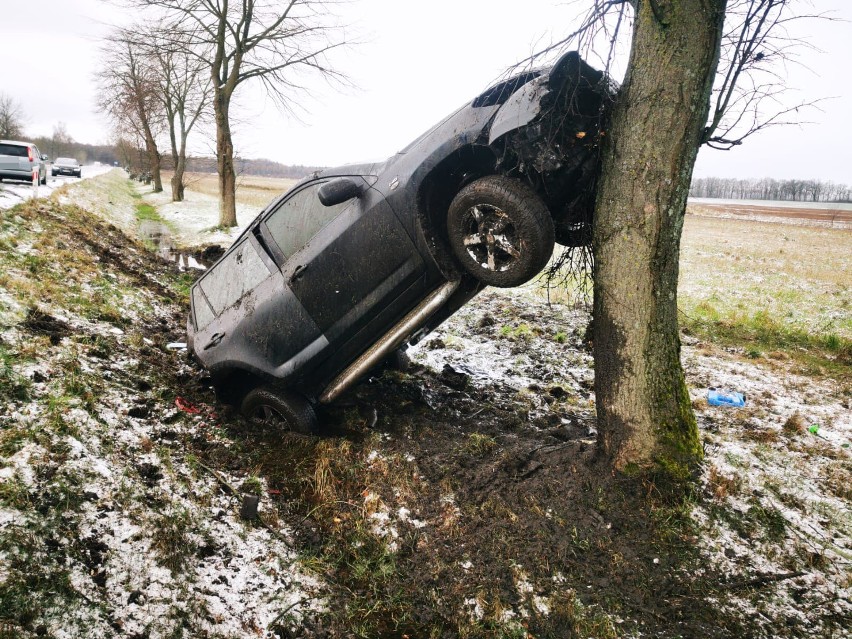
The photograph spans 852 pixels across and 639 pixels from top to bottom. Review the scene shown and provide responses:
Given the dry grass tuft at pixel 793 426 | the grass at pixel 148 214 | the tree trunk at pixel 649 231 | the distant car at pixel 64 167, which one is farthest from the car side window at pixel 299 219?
the distant car at pixel 64 167

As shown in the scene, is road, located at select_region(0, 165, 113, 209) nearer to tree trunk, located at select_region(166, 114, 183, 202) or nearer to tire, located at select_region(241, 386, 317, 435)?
tire, located at select_region(241, 386, 317, 435)

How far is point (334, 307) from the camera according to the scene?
3.93 m

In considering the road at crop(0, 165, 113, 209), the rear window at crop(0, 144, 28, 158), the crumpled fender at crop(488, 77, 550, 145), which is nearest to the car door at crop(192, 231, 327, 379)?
the crumpled fender at crop(488, 77, 550, 145)

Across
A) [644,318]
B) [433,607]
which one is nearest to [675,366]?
[644,318]

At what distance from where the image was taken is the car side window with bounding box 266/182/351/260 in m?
4.05

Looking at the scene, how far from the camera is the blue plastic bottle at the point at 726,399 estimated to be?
4785 mm

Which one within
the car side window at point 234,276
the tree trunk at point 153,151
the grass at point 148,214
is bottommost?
the car side window at point 234,276

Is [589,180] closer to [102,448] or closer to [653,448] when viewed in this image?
[653,448]

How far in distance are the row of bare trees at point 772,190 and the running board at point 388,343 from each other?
106m

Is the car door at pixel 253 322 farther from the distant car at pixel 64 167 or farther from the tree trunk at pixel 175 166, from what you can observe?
the distant car at pixel 64 167

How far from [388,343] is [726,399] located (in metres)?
3.42

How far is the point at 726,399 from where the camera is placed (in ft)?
15.8

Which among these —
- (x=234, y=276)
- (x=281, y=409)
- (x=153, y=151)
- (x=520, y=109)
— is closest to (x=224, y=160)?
(x=234, y=276)

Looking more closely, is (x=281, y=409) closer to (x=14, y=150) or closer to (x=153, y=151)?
(x=14, y=150)
